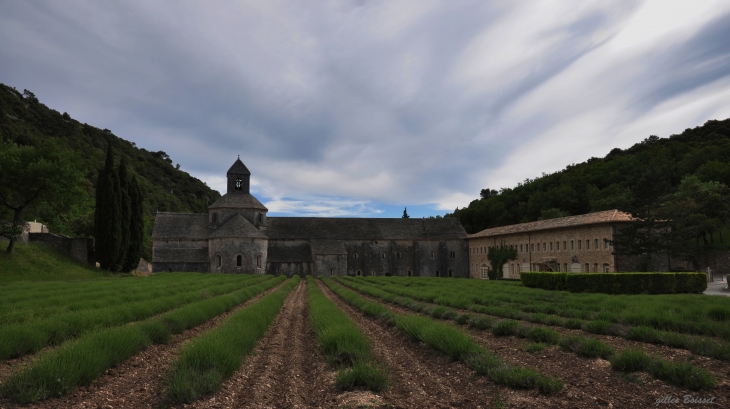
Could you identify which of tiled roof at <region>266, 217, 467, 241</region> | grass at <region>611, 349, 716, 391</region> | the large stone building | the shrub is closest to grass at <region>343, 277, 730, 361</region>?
grass at <region>611, 349, 716, 391</region>

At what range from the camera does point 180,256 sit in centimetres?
5384

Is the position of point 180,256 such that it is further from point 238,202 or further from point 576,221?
point 576,221

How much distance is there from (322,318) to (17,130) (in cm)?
9472

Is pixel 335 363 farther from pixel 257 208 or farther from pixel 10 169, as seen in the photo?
pixel 257 208

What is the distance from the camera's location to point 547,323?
13.7 m

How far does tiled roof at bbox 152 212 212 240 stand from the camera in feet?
182

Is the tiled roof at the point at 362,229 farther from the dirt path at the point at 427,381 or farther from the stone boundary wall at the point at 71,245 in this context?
the dirt path at the point at 427,381

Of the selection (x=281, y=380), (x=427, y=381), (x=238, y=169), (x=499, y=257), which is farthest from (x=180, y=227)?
(x=427, y=381)

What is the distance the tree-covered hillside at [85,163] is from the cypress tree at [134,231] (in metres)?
3.98

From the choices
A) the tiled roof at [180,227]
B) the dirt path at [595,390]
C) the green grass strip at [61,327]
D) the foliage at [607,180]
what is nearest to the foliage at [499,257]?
the foliage at [607,180]

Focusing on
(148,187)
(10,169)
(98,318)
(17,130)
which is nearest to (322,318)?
(98,318)

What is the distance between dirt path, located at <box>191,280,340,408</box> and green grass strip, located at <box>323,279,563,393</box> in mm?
2440

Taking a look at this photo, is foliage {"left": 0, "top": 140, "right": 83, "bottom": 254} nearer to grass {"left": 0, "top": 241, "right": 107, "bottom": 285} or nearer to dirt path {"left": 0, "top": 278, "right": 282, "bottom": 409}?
grass {"left": 0, "top": 241, "right": 107, "bottom": 285}

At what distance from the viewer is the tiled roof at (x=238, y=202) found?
57.9m
